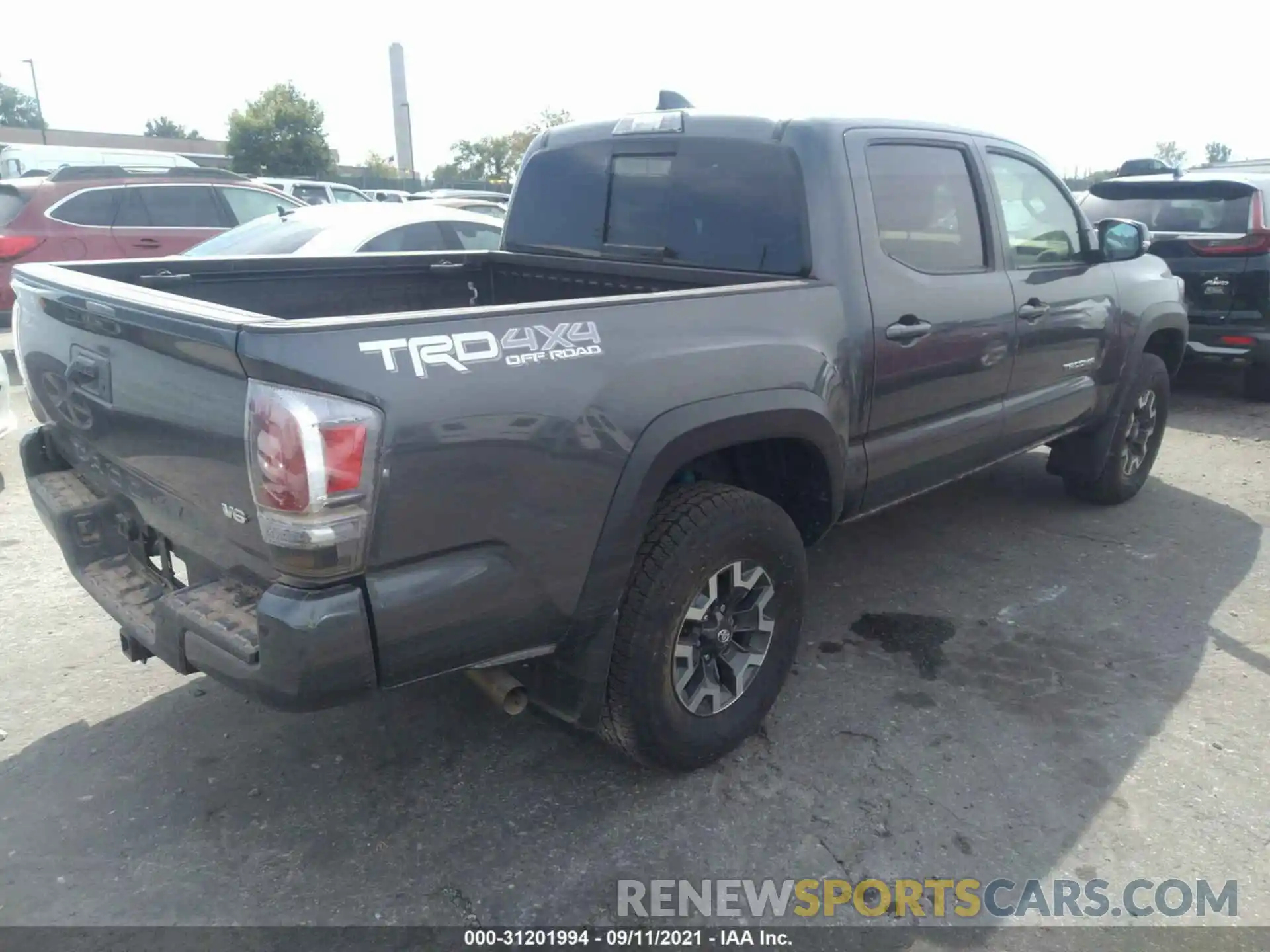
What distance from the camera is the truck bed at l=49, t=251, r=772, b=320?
3402 mm

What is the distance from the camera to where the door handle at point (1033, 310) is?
401 cm

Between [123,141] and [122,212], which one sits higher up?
[123,141]

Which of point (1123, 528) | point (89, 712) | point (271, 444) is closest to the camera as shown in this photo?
point (271, 444)

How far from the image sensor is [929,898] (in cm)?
254

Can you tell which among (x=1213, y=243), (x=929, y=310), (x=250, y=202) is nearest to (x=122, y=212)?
(x=250, y=202)

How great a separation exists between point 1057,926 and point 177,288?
11.0 feet

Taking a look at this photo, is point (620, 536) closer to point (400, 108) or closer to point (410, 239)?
point (410, 239)

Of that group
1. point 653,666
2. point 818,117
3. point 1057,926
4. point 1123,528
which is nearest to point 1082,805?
point 1057,926

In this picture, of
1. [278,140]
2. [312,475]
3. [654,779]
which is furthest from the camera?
[278,140]

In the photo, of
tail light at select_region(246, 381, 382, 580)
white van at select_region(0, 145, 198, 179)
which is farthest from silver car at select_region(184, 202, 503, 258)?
white van at select_region(0, 145, 198, 179)

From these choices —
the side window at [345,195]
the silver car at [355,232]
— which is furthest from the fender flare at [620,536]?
the side window at [345,195]

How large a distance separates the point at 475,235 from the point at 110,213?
15.3 feet

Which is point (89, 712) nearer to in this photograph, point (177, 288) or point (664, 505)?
point (177, 288)

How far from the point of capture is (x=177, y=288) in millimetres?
3398
